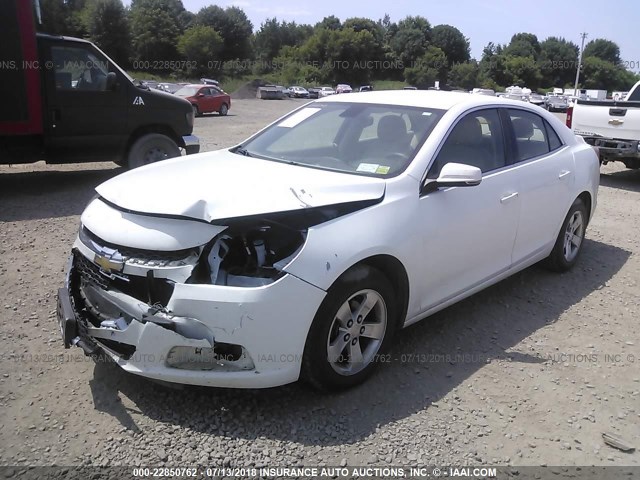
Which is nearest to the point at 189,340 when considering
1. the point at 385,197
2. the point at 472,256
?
the point at 385,197

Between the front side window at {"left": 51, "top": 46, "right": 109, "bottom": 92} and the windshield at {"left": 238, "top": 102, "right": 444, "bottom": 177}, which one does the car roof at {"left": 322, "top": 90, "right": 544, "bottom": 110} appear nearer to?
the windshield at {"left": 238, "top": 102, "right": 444, "bottom": 177}

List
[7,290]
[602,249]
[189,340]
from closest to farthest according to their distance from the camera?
[189,340], [7,290], [602,249]

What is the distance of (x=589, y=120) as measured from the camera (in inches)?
410

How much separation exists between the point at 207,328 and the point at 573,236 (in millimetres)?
Answer: 4068

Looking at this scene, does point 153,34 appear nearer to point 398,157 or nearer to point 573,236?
point 573,236

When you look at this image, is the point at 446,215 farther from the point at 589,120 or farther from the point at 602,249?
the point at 589,120

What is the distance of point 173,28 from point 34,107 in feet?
231

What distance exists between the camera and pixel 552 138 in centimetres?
516

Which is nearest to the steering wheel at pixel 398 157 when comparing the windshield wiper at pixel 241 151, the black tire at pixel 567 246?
the windshield wiper at pixel 241 151

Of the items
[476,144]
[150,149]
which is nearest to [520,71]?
[150,149]

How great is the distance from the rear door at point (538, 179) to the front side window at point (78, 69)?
20.1 ft

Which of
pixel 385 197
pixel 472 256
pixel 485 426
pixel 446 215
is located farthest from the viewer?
pixel 472 256

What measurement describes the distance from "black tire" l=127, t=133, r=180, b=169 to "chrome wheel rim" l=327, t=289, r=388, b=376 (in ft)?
20.7

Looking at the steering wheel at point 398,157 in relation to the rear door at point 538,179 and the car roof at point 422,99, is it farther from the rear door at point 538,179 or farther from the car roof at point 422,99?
the rear door at point 538,179
